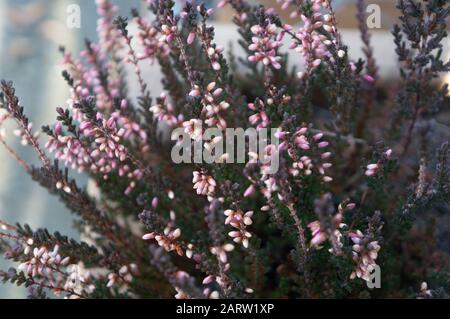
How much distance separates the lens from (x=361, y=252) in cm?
90

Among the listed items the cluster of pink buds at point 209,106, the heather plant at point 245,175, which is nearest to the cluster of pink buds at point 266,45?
the heather plant at point 245,175

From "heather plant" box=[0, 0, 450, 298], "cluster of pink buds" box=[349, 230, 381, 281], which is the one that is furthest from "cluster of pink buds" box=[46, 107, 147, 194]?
"cluster of pink buds" box=[349, 230, 381, 281]

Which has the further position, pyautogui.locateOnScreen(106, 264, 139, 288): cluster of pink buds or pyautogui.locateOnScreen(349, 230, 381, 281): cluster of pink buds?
pyautogui.locateOnScreen(106, 264, 139, 288): cluster of pink buds

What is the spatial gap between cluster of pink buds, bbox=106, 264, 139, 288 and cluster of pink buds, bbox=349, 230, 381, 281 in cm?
50

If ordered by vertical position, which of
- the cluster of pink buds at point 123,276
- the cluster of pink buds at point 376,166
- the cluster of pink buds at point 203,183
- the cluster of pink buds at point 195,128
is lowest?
the cluster of pink buds at point 123,276

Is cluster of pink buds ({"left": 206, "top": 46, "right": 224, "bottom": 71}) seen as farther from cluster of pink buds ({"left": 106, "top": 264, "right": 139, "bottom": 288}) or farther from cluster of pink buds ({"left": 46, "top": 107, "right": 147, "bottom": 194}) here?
cluster of pink buds ({"left": 106, "top": 264, "right": 139, "bottom": 288})

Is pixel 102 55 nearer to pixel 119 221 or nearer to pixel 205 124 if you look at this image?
pixel 119 221

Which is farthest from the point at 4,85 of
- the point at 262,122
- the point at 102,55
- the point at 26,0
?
the point at 26,0

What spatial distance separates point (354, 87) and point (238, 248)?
49 cm

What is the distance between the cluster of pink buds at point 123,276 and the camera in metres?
1.12

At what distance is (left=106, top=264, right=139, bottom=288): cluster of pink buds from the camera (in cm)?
112

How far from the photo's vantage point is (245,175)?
3.21 feet

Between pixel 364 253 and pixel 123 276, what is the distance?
547 mm

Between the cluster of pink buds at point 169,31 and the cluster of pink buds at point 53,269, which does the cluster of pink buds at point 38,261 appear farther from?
the cluster of pink buds at point 169,31
